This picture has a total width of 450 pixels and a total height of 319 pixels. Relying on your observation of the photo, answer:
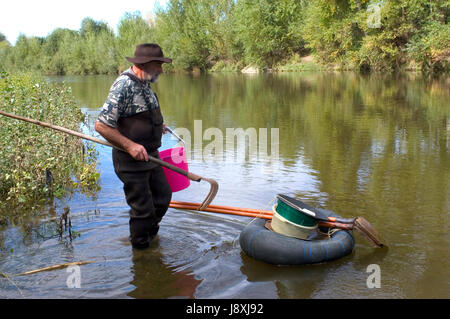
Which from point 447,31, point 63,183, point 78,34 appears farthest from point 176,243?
point 78,34

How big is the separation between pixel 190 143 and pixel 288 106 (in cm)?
836

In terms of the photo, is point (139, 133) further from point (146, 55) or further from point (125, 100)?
point (146, 55)

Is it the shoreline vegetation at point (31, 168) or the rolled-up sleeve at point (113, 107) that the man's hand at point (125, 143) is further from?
the shoreline vegetation at point (31, 168)

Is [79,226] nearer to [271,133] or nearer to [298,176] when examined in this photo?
[298,176]

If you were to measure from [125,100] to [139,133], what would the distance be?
1.25 feet

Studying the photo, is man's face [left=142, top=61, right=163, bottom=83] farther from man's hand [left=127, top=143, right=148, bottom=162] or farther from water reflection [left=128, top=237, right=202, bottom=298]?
water reflection [left=128, top=237, right=202, bottom=298]

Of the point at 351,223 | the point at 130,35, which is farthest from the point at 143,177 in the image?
the point at 130,35

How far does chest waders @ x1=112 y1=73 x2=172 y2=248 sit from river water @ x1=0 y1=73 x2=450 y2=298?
1.33 feet

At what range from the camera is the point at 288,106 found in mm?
19781

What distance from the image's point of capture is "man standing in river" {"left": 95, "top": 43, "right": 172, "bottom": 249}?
4.87m

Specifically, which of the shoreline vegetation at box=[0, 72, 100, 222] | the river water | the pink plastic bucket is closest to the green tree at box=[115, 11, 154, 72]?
the river water

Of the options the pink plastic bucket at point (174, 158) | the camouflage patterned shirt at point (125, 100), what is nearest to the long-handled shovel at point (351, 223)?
the pink plastic bucket at point (174, 158)

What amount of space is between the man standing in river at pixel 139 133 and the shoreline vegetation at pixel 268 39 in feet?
52.3

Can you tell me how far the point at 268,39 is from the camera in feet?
187
